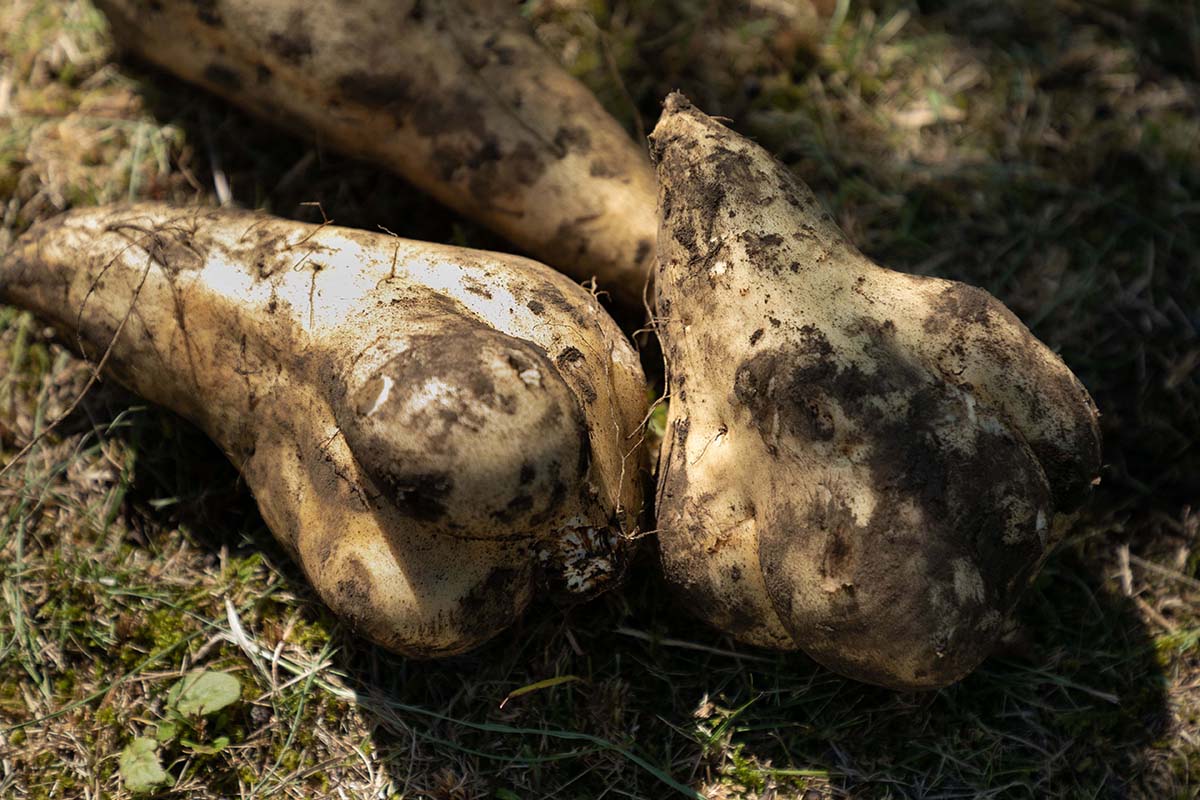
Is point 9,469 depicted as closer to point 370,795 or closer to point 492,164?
point 370,795

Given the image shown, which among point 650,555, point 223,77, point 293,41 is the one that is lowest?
point 650,555

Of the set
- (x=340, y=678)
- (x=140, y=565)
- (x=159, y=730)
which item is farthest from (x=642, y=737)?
(x=140, y=565)

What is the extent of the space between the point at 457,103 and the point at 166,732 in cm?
142

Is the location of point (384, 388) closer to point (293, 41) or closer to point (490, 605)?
point (490, 605)

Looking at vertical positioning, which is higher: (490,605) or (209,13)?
(209,13)

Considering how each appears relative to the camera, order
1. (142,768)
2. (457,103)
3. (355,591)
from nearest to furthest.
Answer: (355,591)
(142,768)
(457,103)

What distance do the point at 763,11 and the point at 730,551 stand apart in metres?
1.63

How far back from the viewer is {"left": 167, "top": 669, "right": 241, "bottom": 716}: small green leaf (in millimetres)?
1970

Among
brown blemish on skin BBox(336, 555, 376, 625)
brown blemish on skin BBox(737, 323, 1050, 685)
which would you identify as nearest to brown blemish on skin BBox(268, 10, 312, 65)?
brown blemish on skin BBox(336, 555, 376, 625)

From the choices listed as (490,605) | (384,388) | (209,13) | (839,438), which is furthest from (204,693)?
(209,13)

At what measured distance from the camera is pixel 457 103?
7.26 feet

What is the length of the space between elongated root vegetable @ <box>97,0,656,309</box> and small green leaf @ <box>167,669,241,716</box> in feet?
3.65

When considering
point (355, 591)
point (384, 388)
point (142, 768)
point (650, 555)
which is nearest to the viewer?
point (384, 388)

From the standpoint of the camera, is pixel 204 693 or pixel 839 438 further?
pixel 204 693
